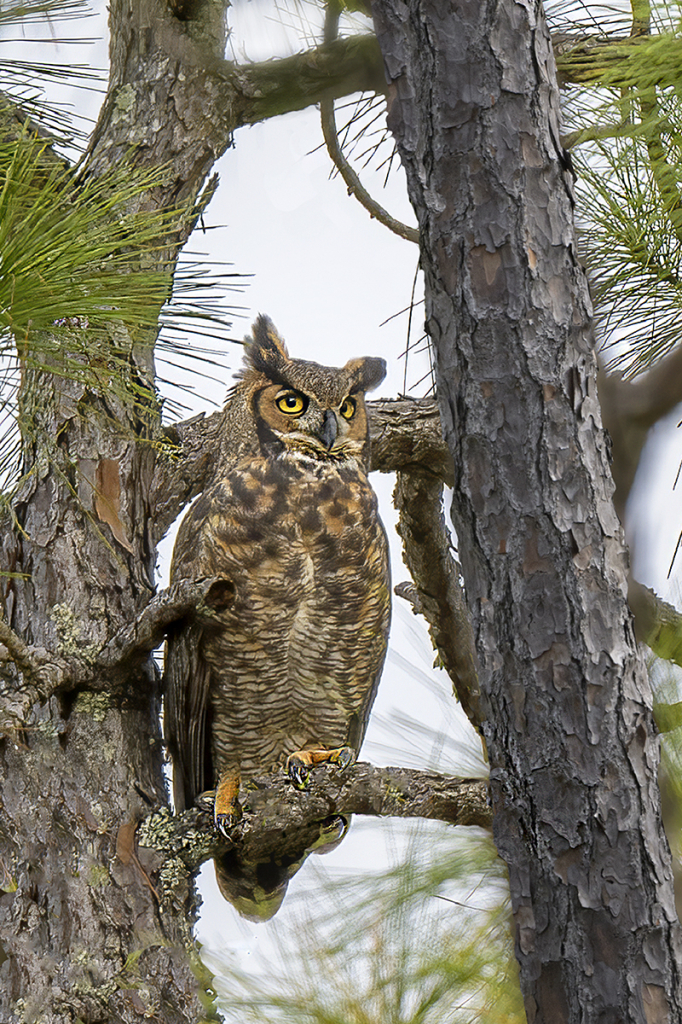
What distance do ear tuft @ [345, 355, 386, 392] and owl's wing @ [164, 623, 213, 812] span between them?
459mm

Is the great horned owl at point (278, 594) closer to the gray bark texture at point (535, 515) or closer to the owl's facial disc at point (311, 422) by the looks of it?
the owl's facial disc at point (311, 422)

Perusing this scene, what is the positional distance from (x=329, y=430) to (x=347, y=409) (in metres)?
0.07

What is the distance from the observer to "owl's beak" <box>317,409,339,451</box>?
4.55ft

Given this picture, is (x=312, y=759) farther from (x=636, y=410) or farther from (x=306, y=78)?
(x=306, y=78)

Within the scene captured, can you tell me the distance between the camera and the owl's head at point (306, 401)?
1399mm

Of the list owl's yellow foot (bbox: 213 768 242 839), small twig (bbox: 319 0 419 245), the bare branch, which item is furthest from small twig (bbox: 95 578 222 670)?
small twig (bbox: 319 0 419 245)

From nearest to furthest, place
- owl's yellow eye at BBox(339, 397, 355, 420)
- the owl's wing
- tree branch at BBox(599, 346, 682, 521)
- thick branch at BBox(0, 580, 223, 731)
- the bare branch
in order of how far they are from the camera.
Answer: tree branch at BBox(599, 346, 682, 521)
thick branch at BBox(0, 580, 223, 731)
the owl's wing
owl's yellow eye at BBox(339, 397, 355, 420)
the bare branch

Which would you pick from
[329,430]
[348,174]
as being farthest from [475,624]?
[348,174]

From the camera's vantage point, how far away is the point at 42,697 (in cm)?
109

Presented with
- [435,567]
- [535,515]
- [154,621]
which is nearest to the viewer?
[535,515]

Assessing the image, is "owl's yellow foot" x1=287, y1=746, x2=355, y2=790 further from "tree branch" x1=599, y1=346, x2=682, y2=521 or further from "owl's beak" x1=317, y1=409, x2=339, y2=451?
"tree branch" x1=599, y1=346, x2=682, y2=521

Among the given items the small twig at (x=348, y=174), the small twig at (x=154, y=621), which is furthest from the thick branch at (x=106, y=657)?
the small twig at (x=348, y=174)

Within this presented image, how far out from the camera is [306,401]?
4.66ft

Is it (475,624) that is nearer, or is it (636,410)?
(636,410)
